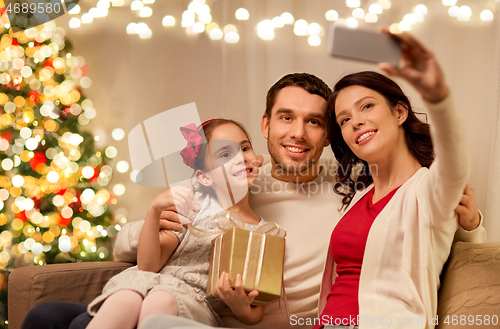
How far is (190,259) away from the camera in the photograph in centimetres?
113

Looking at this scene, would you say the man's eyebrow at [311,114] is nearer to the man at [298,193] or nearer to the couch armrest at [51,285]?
the man at [298,193]


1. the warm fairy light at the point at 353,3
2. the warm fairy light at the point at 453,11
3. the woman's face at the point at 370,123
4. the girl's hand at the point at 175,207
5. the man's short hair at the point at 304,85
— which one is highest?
the warm fairy light at the point at 353,3

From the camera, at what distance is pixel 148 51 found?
2439 mm

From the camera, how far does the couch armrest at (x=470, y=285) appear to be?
840 millimetres

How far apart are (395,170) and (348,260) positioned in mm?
283

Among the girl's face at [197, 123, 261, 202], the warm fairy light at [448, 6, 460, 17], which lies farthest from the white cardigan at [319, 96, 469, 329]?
the warm fairy light at [448, 6, 460, 17]

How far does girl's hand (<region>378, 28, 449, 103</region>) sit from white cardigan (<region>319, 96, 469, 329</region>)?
0.83ft

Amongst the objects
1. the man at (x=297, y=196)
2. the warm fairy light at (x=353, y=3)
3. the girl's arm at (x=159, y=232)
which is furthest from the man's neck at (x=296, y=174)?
the warm fairy light at (x=353, y=3)

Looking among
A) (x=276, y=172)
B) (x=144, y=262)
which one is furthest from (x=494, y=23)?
(x=144, y=262)

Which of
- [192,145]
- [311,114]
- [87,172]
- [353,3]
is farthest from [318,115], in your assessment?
[87,172]

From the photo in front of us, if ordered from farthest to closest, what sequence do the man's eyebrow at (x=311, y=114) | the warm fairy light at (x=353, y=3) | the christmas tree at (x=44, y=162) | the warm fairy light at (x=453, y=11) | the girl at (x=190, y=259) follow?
1. the christmas tree at (x=44, y=162)
2. the warm fairy light at (x=353, y=3)
3. the warm fairy light at (x=453, y=11)
4. the man's eyebrow at (x=311, y=114)
5. the girl at (x=190, y=259)

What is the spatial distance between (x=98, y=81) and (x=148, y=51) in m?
0.39

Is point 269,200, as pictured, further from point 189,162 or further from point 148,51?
point 148,51

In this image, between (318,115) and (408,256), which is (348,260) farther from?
(318,115)
